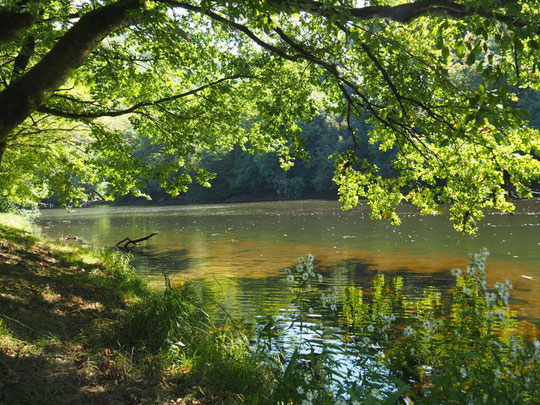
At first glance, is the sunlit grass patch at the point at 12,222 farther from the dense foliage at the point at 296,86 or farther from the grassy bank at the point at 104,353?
the grassy bank at the point at 104,353

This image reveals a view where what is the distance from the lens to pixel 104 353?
528cm

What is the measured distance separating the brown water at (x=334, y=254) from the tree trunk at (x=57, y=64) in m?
3.84

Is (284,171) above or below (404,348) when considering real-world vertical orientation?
above

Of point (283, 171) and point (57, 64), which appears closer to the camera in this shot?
point (57, 64)

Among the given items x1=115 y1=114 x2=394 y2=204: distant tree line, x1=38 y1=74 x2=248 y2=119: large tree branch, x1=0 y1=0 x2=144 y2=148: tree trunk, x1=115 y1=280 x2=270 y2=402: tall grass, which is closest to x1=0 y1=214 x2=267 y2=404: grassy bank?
x1=115 y1=280 x2=270 y2=402: tall grass

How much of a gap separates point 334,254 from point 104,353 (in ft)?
54.3

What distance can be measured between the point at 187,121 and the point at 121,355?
23.0 feet

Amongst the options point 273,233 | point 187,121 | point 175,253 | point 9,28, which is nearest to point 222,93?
point 187,121

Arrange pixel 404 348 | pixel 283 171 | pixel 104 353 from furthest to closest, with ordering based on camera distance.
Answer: pixel 283 171, pixel 404 348, pixel 104 353

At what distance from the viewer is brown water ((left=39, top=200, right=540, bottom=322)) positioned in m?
13.9

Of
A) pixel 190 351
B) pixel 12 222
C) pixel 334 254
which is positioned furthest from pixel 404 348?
pixel 12 222

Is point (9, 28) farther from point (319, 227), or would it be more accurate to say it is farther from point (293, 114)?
point (319, 227)

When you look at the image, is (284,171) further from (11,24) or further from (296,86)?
(11,24)

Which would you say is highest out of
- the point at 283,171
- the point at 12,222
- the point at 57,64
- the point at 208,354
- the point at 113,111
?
the point at 283,171
